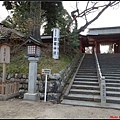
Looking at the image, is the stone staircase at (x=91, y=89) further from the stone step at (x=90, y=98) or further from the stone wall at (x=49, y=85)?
the stone wall at (x=49, y=85)

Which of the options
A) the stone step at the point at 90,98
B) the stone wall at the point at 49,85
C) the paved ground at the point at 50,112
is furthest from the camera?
the stone wall at the point at 49,85

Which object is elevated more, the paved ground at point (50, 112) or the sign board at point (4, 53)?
the sign board at point (4, 53)

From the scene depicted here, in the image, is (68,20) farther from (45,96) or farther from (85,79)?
(45,96)

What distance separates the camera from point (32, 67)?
6.70 metres

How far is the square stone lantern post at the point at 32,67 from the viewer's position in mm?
6566

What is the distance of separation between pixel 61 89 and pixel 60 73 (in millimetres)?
826

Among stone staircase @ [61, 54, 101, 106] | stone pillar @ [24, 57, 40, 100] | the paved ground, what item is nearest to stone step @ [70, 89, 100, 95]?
stone staircase @ [61, 54, 101, 106]

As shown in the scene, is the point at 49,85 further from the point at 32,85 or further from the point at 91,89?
the point at 91,89

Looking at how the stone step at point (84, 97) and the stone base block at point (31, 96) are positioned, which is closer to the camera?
the stone step at point (84, 97)

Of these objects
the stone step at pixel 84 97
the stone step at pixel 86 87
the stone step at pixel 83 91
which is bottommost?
the stone step at pixel 84 97

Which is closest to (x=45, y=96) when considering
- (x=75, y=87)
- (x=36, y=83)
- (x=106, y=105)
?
(x=36, y=83)

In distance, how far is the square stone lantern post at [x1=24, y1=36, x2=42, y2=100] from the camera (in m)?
6.57

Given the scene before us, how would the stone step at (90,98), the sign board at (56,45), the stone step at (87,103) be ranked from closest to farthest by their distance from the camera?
1. the stone step at (87,103)
2. the stone step at (90,98)
3. the sign board at (56,45)

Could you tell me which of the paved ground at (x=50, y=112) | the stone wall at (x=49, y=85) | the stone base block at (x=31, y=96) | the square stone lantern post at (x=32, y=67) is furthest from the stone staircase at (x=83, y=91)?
the square stone lantern post at (x=32, y=67)
